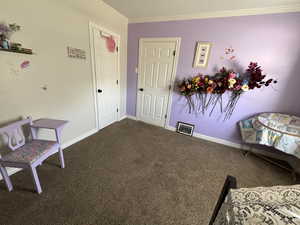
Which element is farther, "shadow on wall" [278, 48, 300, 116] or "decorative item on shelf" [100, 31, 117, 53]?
"decorative item on shelf" [100, 31, 117, 53]

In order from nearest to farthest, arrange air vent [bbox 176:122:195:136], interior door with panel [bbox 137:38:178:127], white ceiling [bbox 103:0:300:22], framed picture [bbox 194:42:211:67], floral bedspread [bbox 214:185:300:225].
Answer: floral bedspread [bbox 214:185:300:225], white ceiling [bbox 103:0:300:22], framed picture [bbox 194:42:211:67], interior door with panel [bbox 137:38:178:127], air vent [bbox 176:122:195:136]

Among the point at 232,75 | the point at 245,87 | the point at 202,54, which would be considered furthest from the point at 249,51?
the point at 202,54

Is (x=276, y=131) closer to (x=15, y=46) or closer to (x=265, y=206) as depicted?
(x=265, y=206)

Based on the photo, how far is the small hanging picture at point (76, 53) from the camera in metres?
2.01

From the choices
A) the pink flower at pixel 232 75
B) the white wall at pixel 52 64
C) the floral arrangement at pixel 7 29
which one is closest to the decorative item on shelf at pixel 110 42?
the white wall at pixel 52 64

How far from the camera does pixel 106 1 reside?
2248 millimetres

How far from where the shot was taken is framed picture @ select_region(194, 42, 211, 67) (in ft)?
8.01

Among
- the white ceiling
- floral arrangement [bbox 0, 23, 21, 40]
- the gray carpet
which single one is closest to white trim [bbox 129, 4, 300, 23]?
the white ceiling

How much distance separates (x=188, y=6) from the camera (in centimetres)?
216

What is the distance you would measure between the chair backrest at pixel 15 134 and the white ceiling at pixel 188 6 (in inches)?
91.1

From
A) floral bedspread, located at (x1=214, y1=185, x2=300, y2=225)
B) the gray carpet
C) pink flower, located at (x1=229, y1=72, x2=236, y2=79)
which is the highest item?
pink flower, located at (x1=229, y1=72, x2=236, y2=79)

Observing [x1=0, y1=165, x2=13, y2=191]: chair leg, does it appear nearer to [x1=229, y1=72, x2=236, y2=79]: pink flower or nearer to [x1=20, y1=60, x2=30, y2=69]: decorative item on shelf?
[x1=20, y1=60, x2=30, y2=69]: decorative item on shelf

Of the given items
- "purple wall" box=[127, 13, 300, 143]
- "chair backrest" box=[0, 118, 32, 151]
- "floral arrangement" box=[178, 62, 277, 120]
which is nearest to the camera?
"chair backrest" box=[0, 118, 32, 151]

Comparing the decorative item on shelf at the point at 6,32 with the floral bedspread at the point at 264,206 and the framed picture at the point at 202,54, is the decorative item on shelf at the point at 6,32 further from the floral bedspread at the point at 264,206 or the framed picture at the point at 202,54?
the framed picture at the point at 202,54
